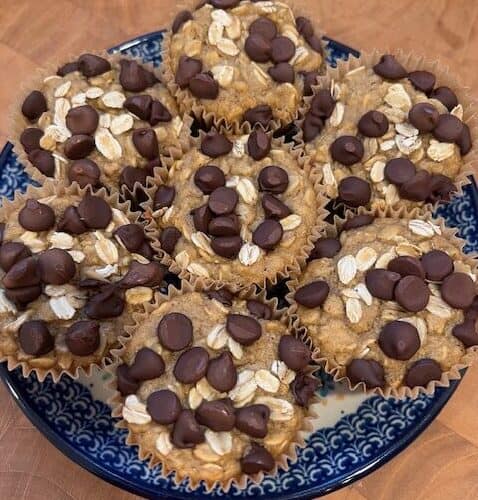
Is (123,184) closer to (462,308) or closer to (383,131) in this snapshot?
(383,131)

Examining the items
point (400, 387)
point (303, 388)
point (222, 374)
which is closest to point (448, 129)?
point (400, 387)

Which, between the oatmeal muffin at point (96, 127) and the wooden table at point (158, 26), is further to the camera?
the wooden table at point (158, 26)

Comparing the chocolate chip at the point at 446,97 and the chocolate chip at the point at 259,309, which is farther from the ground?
the chocolate chip at the point at 446,97

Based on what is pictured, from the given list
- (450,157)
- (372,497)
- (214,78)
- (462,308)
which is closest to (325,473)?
(372,497)

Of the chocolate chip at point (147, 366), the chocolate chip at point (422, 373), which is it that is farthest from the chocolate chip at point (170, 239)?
the chocolate chip at point (422, 373)

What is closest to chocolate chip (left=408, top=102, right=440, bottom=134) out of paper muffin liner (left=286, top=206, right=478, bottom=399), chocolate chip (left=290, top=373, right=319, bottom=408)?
paper muffin liner (left=286, top=206, right=478, bottom=399)

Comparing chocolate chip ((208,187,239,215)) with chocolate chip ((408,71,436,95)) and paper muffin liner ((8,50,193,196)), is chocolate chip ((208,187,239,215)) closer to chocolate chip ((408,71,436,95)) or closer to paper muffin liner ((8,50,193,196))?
paper muffin liner ((8,50,193,196))

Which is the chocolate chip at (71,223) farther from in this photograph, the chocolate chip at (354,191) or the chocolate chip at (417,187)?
the chocolate chip at (417,187)

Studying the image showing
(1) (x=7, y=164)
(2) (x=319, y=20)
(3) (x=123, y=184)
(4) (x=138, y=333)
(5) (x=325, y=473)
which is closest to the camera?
(4) (x=138, y=333)
